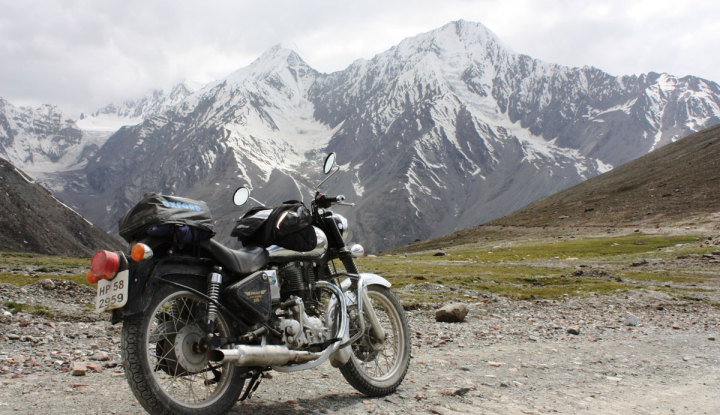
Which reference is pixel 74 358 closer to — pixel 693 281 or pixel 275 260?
pixel 275 260

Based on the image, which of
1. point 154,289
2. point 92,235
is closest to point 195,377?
point 154,289

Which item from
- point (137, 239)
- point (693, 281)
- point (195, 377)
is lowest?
point (693, 281)

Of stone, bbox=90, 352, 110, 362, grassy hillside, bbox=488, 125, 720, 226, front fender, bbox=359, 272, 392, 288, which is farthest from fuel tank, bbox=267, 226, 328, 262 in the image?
grassy hillside, bbox=488, 125, 720, 226

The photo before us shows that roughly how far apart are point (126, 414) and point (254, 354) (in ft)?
5.28

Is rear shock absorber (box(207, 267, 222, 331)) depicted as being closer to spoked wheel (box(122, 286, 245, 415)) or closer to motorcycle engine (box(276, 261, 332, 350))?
spoked wheel (box(122, 286, 245, 415))

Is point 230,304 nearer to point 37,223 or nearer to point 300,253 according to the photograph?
point 300,253

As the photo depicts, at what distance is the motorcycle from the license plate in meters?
0.01

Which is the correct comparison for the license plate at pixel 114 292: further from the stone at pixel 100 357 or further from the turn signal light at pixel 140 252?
the stone at pixel 100 357

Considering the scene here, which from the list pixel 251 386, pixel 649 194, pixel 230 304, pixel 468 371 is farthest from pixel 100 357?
pixel 649 194

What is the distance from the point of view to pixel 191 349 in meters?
5.68

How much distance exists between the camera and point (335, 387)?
782 cm

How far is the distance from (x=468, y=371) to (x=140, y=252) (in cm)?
584

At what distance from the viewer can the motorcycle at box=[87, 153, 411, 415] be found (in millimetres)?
5215

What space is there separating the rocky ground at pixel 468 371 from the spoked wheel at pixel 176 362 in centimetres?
63
